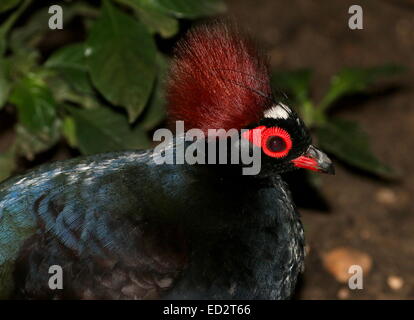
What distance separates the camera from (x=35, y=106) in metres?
3.83

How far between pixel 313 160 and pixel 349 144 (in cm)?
137

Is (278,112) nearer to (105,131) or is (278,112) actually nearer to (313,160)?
(313,160)

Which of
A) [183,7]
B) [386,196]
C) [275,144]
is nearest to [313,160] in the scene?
[275,144]

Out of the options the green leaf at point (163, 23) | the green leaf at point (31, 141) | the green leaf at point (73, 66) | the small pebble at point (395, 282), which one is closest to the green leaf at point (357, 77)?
the small pebble at point (395, 282)

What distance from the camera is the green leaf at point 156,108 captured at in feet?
13.4

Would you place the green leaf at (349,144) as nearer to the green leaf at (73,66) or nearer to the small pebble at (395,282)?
the small pebble at (395,282)

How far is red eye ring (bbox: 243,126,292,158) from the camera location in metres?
2.95

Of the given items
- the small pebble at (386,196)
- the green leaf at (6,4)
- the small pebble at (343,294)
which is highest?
the green leaf at (6,4)

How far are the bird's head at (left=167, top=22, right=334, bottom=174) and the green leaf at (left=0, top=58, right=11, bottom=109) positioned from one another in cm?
115

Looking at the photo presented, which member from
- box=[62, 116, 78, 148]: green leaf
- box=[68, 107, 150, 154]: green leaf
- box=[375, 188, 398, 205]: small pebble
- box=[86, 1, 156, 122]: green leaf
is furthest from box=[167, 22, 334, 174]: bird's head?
box=[375, 188, 398, 205]: small pebble

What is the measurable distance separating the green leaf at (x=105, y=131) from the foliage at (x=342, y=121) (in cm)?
92

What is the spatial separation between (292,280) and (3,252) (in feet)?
4.06

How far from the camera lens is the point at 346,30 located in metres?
6.01

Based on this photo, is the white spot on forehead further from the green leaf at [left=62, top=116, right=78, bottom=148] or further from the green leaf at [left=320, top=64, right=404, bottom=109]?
the green leaf at [left=320, top=64, right=404, bottom=109]
